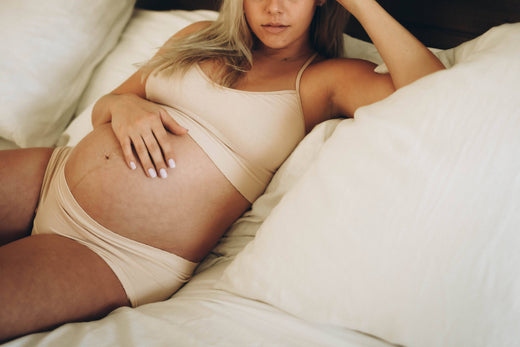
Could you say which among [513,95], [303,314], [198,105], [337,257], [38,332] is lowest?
[38,332]

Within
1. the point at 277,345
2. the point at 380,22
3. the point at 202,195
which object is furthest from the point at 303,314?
the point at 380,22

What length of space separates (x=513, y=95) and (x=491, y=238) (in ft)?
0.72

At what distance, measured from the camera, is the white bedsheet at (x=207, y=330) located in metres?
0.60

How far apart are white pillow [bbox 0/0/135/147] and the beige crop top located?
21.4 inches

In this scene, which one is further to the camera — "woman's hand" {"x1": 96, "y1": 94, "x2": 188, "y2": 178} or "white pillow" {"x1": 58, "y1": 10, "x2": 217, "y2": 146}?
"white pillow" {"x1": 58, "y1": 10, "x2": 217, "y2": 146}

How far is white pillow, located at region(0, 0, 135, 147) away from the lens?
1.14 metres

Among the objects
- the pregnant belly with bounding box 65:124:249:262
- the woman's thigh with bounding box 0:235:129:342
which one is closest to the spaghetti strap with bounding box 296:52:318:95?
the pregnant belly with bounding box 65:124:249:262

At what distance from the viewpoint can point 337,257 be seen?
23.0 inches

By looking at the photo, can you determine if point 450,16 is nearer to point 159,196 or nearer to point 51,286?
point 159,196

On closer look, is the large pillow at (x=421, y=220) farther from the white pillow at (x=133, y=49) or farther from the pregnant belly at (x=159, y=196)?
the white pillow at (x=133, y=49)

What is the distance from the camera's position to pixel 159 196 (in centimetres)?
81

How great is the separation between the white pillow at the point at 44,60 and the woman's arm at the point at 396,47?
0.92 metres

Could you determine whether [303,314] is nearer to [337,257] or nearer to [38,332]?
[337,257]

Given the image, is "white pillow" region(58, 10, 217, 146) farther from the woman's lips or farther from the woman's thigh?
the woman's thigh
